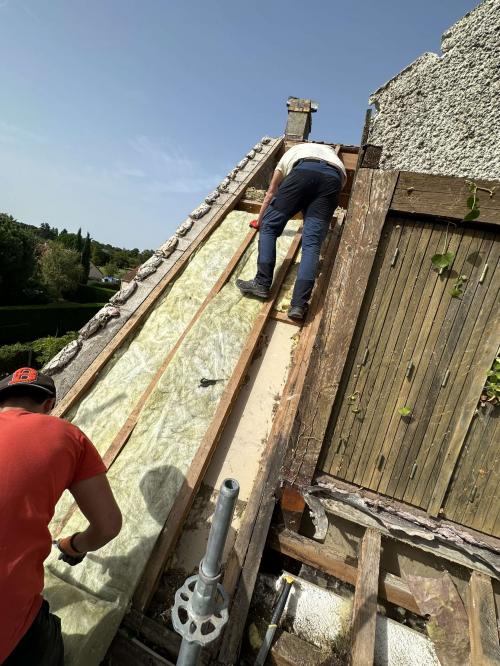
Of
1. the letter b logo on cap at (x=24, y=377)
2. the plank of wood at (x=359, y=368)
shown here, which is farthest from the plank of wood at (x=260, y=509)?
the letter b logo on cap at (x=24, y=377)

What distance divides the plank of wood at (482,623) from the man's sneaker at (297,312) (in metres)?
2.18

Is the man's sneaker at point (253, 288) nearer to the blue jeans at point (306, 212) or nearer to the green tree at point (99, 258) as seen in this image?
the blue jeans at point (306, 212)

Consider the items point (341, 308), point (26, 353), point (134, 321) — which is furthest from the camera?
point (26, 353)

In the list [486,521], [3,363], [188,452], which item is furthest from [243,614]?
[3,363]

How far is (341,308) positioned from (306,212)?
1385mm

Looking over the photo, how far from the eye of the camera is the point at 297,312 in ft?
10.5

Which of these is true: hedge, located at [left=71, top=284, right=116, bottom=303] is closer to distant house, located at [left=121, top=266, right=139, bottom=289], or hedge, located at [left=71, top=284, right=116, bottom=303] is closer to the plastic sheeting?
distant house, located at [left=121, top=266, right=139, bottom=289]

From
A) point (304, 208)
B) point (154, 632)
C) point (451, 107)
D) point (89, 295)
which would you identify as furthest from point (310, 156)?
point (89, 295)

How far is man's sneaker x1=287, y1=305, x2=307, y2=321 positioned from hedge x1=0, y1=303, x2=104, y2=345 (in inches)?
1128

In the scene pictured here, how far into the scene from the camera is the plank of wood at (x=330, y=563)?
207cm

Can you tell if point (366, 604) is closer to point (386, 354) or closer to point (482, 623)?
point (482, 623)

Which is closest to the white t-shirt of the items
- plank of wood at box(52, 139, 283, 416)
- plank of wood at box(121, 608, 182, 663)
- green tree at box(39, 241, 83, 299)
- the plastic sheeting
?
the plastic sheeting

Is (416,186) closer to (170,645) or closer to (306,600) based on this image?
(306,600)

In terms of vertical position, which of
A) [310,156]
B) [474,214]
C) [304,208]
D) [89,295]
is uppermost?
[310,156]
